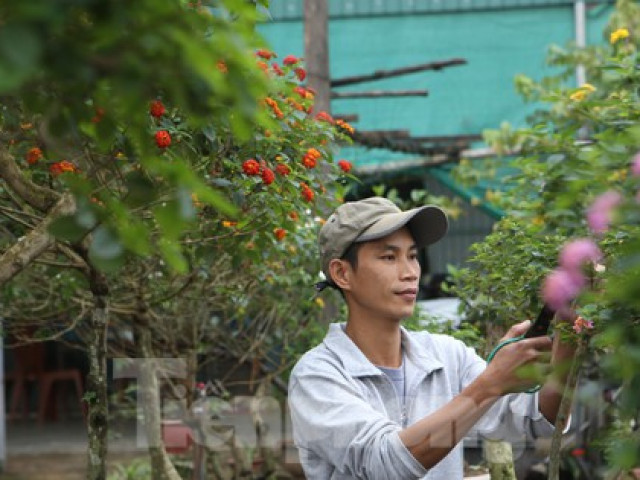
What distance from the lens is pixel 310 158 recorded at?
4637 mm

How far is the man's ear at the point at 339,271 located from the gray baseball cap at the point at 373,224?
2 cm

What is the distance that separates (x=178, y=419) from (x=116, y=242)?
270 inches

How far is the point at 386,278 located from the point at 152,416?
3.63 metres

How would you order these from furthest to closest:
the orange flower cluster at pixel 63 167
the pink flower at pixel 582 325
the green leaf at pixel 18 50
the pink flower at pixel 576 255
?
1. the orange flower cluster at pixel 63 167
2. the pink flower at pixel 582 325
3. the pink flower at pixel 576 255
4. the green leaf at pixel 18 50

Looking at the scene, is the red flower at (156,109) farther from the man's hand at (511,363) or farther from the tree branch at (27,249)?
the man's hand at (511,363)

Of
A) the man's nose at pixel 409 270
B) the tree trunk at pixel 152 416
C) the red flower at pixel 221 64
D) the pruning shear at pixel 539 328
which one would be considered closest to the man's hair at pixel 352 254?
the man's nose at pixel 409 270

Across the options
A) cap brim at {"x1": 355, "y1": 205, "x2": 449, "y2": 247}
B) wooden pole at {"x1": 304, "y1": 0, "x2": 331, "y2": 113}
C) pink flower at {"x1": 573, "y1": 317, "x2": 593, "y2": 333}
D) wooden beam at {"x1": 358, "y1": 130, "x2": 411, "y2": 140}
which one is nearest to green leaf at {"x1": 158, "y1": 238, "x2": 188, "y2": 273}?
pink flower at {"x1": 573, "y1": 317, "x2": 593, "y2": 333}

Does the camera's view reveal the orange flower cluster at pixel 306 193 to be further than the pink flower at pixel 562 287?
Yes

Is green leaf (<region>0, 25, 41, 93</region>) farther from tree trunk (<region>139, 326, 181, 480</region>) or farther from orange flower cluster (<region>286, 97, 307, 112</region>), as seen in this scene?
tree trunk (<region>139, 326, 181, 480</region>)

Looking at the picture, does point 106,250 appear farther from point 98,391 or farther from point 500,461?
point 500,461

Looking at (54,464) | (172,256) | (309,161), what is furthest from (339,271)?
(54,464)

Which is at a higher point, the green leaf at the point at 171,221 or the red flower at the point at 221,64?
the red flower at the point at 221,64

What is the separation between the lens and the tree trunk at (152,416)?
673 centimetres

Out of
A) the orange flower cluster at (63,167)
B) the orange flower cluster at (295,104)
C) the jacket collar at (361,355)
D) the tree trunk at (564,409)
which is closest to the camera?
the tree trunk at (564,409)
